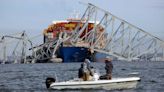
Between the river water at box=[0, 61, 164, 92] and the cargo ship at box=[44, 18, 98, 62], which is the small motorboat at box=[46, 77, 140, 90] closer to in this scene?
the river water at box=[0, 61, 164, 92]

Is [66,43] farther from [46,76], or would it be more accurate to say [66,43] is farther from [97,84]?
[97,84]

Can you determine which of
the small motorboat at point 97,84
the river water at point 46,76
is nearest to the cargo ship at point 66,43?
the river water at point 46,76

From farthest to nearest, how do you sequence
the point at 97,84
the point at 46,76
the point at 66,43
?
the point at 66,43 < the point at 46,76 < the point at 97,84

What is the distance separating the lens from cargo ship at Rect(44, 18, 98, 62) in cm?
15962

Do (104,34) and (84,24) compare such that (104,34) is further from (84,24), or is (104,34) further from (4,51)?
(4,51)

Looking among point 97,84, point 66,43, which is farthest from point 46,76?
point 66,43

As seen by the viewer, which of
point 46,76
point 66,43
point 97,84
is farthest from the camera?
point 66,43

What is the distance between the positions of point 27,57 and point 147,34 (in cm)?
3971

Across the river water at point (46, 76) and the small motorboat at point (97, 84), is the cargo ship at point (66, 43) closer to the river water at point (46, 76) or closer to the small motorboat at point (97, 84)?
the river water at point (46, 76)

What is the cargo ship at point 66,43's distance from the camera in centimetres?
15962

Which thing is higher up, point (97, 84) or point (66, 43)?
point (66, 43)

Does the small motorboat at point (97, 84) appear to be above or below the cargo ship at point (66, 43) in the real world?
below

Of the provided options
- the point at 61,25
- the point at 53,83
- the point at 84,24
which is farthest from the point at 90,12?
the point at 53,83

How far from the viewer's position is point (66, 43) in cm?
16362
